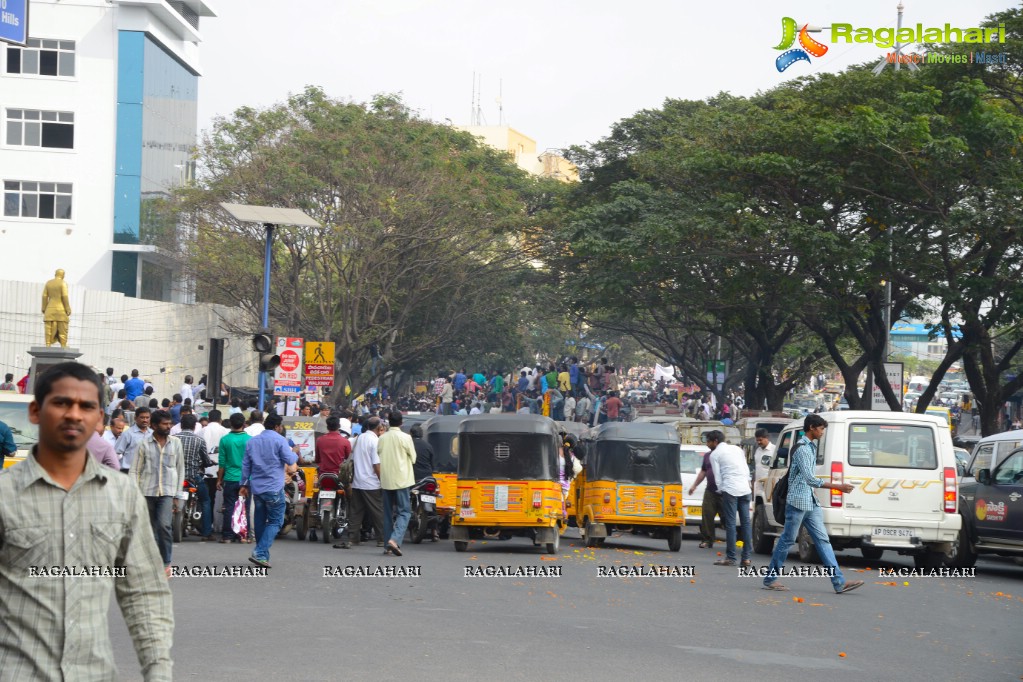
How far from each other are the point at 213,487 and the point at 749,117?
20.9m

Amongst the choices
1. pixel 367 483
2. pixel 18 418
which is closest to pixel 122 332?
pixel 18 418

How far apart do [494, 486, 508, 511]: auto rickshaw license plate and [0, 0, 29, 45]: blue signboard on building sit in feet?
26.1

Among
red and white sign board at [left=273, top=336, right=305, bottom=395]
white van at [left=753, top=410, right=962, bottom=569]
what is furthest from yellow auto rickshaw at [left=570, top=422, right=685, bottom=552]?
red and white sign board at [left=273, top=336, right=305, bottom=395]

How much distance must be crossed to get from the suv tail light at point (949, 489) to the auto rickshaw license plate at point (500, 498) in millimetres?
5511

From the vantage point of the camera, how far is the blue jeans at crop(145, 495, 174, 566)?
1318 cm

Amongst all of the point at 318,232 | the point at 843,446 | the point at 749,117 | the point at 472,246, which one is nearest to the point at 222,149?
the point at 318,232

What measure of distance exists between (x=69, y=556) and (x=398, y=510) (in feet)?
42.9

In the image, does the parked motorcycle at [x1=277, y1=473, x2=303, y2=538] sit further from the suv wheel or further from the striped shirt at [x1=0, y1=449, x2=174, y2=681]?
the striped shirt at [x1=0, y1=449, x2=174, y2=681]

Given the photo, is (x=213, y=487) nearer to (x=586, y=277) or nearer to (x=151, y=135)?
(x=586, y=277)

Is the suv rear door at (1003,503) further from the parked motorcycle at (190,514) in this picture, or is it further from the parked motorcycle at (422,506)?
the parked motorcycle at (190,514)

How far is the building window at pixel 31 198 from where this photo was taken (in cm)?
4975

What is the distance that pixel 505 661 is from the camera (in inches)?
367

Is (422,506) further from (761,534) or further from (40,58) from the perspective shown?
(40,58)

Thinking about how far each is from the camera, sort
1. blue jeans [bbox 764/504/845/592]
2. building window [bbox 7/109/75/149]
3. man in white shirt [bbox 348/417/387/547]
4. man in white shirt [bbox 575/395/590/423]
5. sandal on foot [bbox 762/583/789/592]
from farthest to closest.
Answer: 1. building window [bbox 7/109/75/149]
2. man in white shirt [bbox 575/395/590/423]
3. man in white shirt [bbox 348/417/387/547]
4. sandal on foot [bbox 762/583/789/592]
5. blue jeans [bbox 764/504/845/592]
